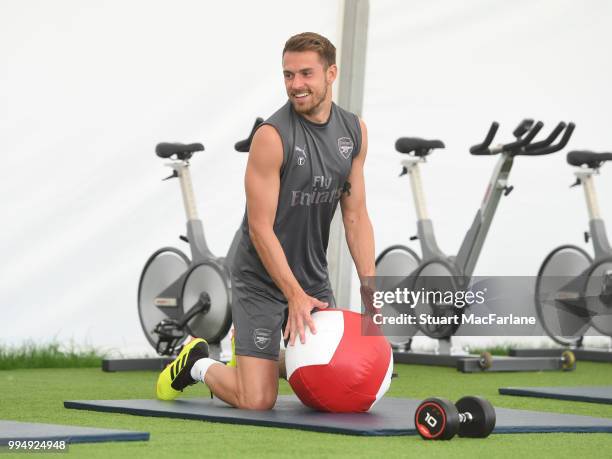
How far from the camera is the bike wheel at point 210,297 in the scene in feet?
21.6

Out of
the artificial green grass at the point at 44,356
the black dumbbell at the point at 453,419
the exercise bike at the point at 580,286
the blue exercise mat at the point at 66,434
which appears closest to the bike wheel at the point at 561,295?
the exercise bike at the point at 580,286

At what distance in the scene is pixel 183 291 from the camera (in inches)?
268

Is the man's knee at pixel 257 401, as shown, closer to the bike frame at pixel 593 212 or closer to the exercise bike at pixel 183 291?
the exercise bike at pixel 183 291

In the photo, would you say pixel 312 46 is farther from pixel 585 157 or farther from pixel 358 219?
pixel 585 157

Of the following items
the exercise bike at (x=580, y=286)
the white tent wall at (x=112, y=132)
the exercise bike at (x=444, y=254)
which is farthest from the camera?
the exercise bike at (x=580, y=286)

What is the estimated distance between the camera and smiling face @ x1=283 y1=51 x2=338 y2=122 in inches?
165

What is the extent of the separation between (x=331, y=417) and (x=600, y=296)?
12.6ft

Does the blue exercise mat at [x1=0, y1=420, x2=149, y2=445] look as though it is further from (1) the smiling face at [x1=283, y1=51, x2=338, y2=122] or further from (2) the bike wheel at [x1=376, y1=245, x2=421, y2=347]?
(2) the bike wheel at [x1=376, y1=245, x2=421, y2=347]

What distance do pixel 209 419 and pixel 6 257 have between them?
2.95 m

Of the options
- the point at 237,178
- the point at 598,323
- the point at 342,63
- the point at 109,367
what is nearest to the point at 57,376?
the point at 109,367

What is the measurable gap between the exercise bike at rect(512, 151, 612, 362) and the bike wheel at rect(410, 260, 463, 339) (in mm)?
752

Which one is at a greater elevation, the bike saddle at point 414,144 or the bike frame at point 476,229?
the bike saddle at point 414,144

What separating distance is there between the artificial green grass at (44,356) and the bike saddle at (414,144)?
2098 millimetres

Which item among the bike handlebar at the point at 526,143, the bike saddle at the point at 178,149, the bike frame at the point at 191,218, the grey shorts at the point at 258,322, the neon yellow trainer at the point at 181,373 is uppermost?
the bike handlebar at the point at 526,143
